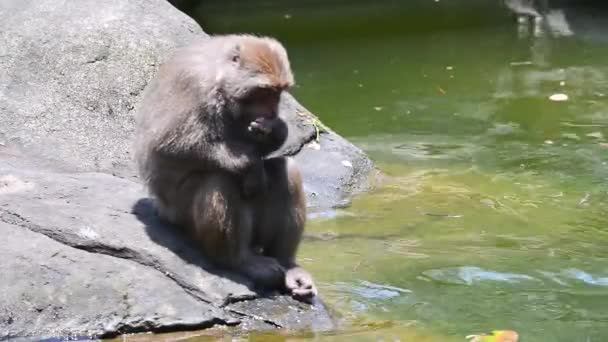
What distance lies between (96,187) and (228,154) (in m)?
1.42

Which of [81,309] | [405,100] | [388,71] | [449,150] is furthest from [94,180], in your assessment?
[388,71]

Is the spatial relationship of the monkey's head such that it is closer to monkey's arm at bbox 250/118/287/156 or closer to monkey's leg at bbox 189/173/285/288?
monkey's arm at bbox 250/118/287/156

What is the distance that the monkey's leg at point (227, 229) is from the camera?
5.86 metres

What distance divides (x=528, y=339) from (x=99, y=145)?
165 inches

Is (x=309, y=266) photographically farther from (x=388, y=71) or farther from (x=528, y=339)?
(x=388, y=71)

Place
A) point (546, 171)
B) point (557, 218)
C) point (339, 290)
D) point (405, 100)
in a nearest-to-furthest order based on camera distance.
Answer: point (339, 290)
point (557, 218)
point (546, 171)
point (405, 100)

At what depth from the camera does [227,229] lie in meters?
5.91

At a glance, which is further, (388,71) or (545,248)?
(388,71)

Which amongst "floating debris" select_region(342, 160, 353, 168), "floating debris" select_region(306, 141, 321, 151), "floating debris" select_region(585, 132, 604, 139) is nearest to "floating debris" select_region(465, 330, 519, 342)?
"floating debris" select_region(342, 160, 353, 168)

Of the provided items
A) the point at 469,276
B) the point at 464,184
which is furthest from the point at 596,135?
the point at 469,276

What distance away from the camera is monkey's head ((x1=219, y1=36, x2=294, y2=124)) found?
5695 millimetres

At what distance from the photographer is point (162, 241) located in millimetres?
6141

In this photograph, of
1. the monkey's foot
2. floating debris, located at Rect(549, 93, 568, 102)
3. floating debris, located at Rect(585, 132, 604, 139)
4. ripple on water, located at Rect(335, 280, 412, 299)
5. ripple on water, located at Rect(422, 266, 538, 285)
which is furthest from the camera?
floating debris, located at Rect(549, 93, 568, 102)

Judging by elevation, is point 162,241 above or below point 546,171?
above
